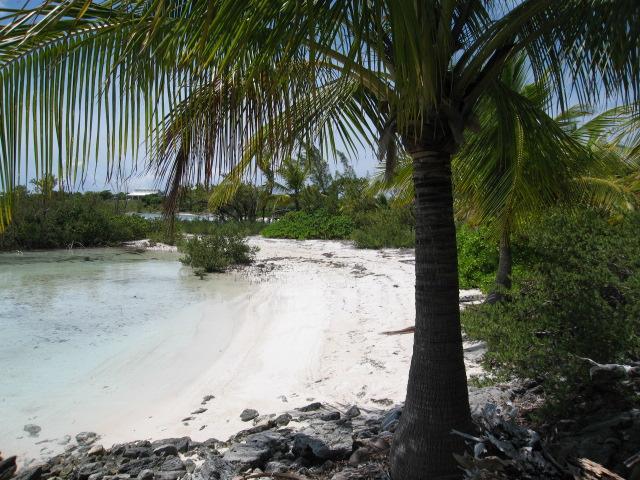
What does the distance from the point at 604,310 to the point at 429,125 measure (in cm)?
247

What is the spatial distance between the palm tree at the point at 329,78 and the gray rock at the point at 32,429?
413 centimetres

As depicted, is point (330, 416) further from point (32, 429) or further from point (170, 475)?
point (32, 429)

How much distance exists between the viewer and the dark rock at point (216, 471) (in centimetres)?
319

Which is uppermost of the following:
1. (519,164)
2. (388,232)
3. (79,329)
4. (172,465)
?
(519,164)

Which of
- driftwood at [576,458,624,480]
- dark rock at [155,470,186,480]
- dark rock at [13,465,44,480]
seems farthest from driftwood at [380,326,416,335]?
driftwood at [576,458,624,480]

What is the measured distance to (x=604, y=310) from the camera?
372 centimetres

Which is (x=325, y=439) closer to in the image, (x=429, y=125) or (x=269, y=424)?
(x=269, y=424)

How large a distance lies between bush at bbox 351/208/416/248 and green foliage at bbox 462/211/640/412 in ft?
50.3

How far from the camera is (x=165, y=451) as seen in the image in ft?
13.0

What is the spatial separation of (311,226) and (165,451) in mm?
25397

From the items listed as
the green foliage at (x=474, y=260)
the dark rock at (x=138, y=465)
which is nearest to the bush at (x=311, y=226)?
the green foliage at (x=474, y=260)

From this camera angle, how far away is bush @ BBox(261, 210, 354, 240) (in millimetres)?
27188

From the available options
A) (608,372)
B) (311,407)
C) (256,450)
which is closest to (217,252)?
(311,407)

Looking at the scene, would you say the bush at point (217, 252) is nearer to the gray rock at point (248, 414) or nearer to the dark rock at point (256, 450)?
the gray rock at point (248, 414)
